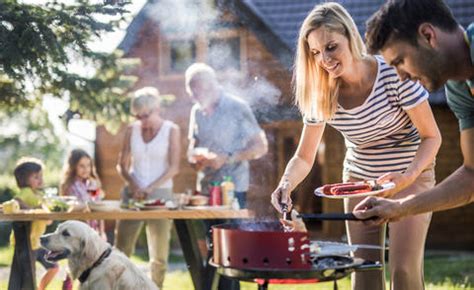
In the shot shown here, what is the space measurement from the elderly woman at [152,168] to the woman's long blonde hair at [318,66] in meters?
2.09

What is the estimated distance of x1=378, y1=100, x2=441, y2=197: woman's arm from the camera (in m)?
3.11

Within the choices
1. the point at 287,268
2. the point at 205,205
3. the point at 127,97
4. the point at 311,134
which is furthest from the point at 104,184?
the point at 287,268

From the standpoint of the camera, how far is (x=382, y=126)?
3277mm

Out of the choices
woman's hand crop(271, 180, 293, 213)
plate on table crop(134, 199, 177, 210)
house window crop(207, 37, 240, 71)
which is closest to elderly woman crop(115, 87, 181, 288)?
house window crop(207, 37, 240, 71)

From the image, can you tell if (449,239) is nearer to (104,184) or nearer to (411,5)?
(104,184)

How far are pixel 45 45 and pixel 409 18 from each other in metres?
2.23

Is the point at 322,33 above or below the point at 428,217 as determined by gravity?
above

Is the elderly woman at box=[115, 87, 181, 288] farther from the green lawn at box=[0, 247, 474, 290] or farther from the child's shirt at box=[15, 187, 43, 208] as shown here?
the child's shirt at box=[15, 187, 43, 208]

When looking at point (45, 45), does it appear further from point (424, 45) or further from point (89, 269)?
point (424, 45)

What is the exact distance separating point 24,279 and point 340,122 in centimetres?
200

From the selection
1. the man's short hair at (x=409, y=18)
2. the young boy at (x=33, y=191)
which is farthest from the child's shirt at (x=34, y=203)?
the man's short hair at (x=409, y=18)

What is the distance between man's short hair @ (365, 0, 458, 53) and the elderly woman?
9.50ft

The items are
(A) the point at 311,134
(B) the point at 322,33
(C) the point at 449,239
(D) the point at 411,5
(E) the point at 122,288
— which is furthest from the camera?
(C) the point at 449,239

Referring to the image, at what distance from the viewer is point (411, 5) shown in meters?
2.46
